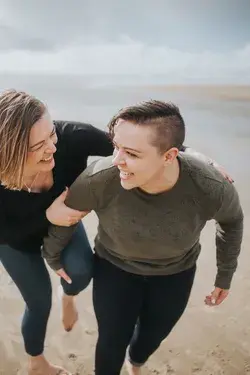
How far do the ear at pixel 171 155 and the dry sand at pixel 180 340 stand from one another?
115cm

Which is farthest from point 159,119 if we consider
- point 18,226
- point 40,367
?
point 40,367

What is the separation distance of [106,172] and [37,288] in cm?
56

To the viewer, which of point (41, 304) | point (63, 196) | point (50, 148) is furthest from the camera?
point (41, 304)

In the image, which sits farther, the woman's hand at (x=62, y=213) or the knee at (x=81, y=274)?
the knee at (x=81, y=274)

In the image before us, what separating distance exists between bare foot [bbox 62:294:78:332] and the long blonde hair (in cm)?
75

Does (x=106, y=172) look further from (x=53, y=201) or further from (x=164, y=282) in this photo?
(x=164, y=282)

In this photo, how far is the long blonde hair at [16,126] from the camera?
1332 millimetres

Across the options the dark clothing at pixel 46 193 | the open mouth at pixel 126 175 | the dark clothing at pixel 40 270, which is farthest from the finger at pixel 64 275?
the open mouth at pixel 126 175

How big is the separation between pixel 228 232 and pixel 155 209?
1.08 ft

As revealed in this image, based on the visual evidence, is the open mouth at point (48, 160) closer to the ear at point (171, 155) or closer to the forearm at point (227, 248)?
the ear at point (171, 155)

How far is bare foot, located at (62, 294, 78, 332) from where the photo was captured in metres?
1.96

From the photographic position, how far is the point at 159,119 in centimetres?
129

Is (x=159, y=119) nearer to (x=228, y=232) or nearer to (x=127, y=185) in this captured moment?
(x=127, y=185)

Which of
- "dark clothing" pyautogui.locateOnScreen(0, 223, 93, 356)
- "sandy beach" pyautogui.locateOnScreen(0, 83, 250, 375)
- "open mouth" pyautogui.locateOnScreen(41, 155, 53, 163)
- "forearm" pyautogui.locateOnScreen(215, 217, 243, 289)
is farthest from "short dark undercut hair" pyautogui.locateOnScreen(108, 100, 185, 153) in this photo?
"sandy beach" pyautogui.locateOnScreen(0, 83, 250, 375)
